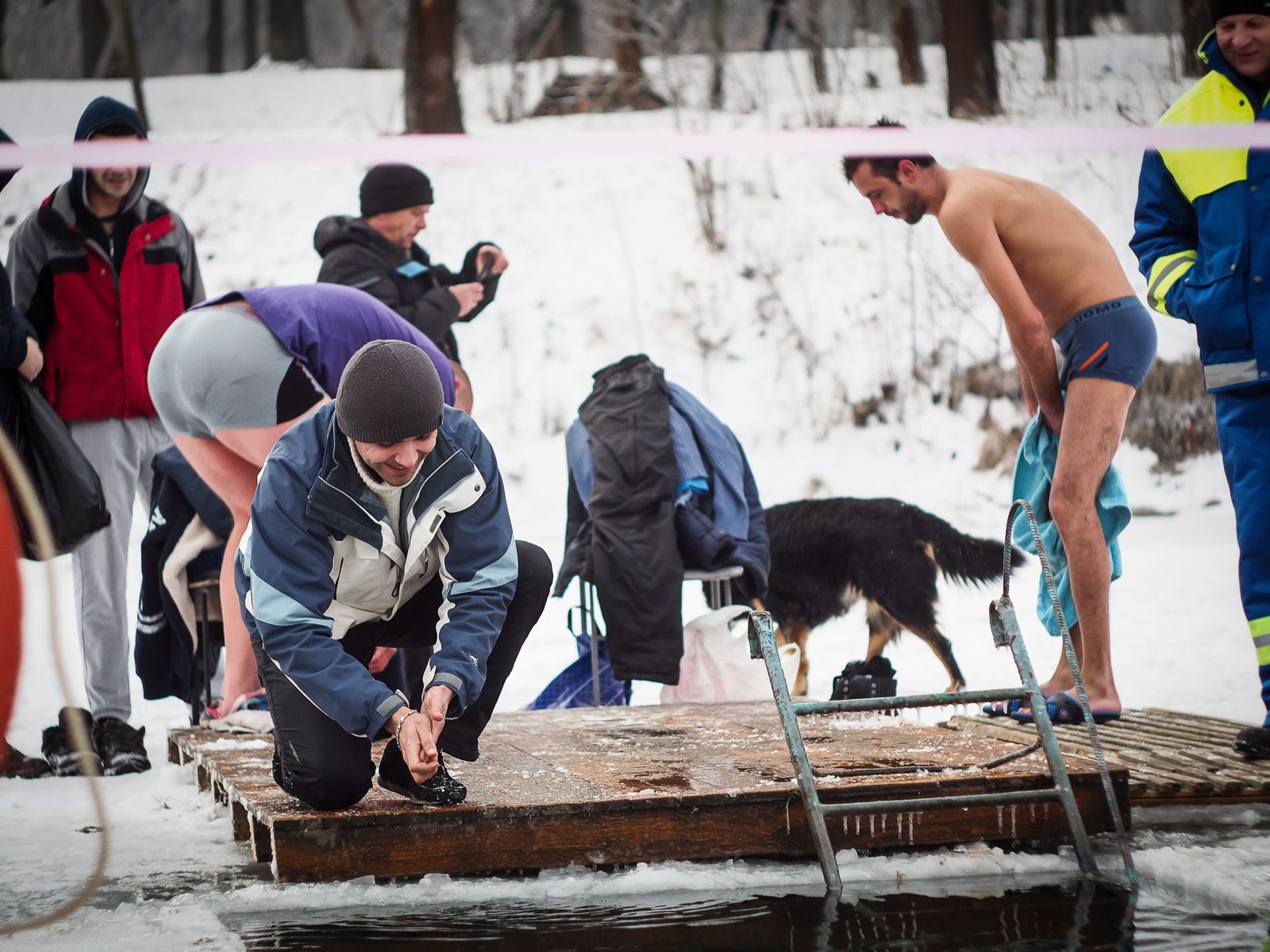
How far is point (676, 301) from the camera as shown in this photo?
38.5 ft

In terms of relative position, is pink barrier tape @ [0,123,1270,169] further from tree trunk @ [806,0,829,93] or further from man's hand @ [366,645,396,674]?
tree trunk @ [806,0,829,93]

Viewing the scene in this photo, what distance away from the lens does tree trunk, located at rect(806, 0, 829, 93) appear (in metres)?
14.8

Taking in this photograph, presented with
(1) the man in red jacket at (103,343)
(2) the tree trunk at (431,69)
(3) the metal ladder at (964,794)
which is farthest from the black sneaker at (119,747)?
(2) the tree trunk at (431,69)

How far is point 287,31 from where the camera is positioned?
1814 cm

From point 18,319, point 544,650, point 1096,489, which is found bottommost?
point 544,650

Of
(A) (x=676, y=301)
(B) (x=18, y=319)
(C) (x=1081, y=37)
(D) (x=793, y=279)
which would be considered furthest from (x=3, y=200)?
(C) (x=1081, y=37)

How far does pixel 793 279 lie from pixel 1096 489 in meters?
8.63

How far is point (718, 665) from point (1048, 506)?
1361 mm

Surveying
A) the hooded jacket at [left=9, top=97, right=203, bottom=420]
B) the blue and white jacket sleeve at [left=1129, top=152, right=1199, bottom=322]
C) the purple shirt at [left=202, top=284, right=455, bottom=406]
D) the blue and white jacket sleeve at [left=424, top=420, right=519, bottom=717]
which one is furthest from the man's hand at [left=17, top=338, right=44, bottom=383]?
the blue and white jacket sleeve at [left=1129, top=152, right=1199, bottom=322]

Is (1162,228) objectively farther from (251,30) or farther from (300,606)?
(251,30)

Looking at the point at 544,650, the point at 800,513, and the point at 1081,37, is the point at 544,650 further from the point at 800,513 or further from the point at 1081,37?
the point at 1081,37

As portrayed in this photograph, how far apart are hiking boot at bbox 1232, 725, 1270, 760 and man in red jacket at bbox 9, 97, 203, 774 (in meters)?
2.96

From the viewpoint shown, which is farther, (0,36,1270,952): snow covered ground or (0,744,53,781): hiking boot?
(0,36,1270,952): snow covered ground

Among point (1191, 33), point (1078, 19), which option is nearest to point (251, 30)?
point (1078, 19)
